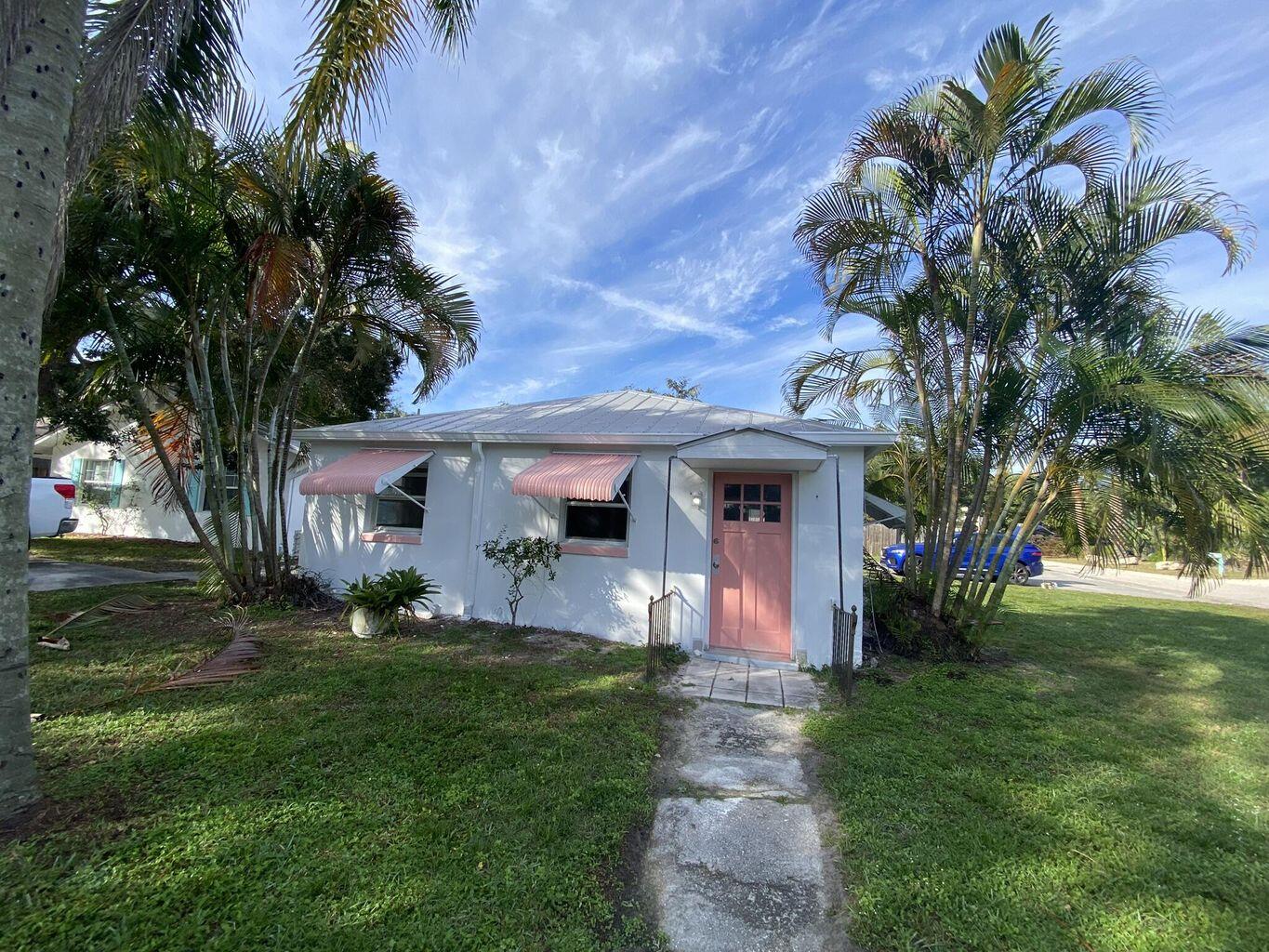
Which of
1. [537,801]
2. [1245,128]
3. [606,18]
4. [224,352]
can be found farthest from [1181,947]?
[224,352]

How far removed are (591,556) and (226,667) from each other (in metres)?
4.94

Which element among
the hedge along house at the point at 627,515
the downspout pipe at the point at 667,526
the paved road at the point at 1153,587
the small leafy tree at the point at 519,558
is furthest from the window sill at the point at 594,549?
the paved road at the point at 1153,587

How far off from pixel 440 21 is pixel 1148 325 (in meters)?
9.48

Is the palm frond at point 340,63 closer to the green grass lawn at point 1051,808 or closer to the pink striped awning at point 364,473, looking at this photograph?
the pink striped awning at point 364,473

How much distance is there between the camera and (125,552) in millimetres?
15391

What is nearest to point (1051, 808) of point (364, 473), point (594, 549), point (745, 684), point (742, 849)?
point (742, 849)

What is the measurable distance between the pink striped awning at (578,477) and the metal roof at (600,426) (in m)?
0.38

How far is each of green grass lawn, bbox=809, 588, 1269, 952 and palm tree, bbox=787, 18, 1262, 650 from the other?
2.37 meters

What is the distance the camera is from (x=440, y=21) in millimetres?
5227

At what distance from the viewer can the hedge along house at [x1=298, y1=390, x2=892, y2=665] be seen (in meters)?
7.60

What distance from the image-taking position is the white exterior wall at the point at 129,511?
18578 millimetres

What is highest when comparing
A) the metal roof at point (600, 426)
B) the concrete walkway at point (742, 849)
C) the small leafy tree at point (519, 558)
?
the metal roof at point (600, 426)

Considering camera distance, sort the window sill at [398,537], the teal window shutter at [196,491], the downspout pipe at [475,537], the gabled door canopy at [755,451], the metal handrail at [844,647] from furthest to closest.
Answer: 1. the teal window shutter at [196,491]
2. the window sill at [398,537]
3. the downspout pipe at [475,537]
4. the gabled door canopy at [755,451]
5. the metal handrail at [844,647]

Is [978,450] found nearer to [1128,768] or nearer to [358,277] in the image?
[1128,768]
